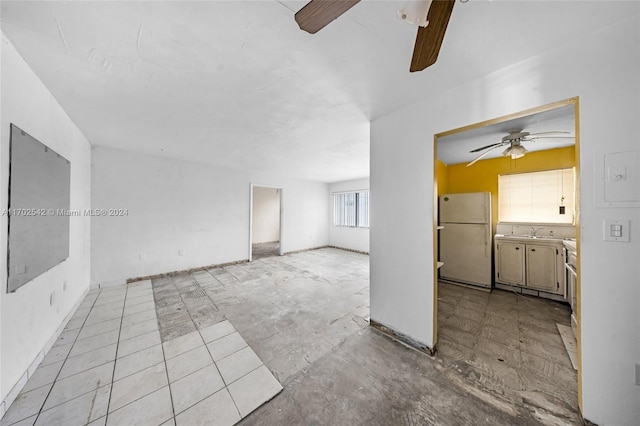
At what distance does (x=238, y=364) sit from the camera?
178 cm

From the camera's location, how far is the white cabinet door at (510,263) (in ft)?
10.7

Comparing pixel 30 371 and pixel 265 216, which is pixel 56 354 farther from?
pixel 265 216

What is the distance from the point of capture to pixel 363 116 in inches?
91.0

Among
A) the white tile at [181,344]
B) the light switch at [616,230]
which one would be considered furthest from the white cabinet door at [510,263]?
the white tile at [181,344]

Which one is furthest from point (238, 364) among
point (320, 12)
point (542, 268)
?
point (542, 268)

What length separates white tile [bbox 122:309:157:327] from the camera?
7.99 feet

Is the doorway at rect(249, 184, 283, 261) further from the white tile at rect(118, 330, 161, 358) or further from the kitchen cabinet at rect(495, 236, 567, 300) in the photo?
the kitchen cabinet at rect(495, 236, 567, 300)

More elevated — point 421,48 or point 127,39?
point 127,39

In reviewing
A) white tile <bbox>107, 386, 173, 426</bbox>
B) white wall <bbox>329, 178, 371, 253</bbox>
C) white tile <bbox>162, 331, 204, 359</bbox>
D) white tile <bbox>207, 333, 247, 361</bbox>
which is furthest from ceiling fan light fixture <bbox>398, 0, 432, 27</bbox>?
white wall <bbox>329, 178, 371, 253</bbox>

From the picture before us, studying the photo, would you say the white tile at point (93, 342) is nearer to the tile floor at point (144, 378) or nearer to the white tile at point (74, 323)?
the tile floor at point (144, 378)

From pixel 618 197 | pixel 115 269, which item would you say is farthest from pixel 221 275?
pixel 618 197

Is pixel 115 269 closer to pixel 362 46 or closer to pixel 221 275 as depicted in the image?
pixel 221 275

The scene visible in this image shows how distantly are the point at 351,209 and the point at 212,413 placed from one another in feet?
19.5

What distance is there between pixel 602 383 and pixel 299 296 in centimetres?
279
